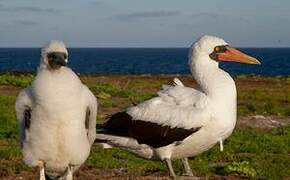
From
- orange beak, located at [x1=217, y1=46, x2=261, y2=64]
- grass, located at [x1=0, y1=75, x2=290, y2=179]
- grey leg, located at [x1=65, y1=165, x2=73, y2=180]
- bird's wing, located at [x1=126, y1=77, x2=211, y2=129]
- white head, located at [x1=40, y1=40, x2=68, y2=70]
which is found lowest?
grass, located at [x1=0, y1=75, x2=290, y2=179]

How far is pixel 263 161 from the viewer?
13.6 m

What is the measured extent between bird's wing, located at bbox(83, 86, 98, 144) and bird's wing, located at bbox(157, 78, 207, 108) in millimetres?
1645

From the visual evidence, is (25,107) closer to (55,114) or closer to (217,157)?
(55,114)

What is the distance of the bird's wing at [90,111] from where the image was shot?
8.31m

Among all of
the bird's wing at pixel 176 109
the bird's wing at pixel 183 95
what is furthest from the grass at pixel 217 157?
the bird's wing at pixel 183 95

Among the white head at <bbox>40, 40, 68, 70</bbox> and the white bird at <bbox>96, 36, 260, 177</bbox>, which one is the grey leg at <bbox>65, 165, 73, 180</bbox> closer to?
the white head at <bbox>40, 40, 68, 70</bbox>

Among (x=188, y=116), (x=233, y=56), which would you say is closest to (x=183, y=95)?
(x=188, y=116)

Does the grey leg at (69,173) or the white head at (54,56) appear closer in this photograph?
the white head at (54,56)

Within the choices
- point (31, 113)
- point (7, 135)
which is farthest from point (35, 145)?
point (7, 135)

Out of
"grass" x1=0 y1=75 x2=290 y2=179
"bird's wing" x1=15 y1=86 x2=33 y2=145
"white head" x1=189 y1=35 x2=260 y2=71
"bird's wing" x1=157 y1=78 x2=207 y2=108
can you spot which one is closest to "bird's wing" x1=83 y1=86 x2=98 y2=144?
"bird's wing" x1=15 y1=86 x2=33 y2=145

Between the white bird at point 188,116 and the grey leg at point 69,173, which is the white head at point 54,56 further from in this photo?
the white bird at point 188,116

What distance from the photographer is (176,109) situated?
391 inches

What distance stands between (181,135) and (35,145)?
2.40 meters

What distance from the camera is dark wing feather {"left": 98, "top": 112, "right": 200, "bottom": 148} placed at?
32.4ft
